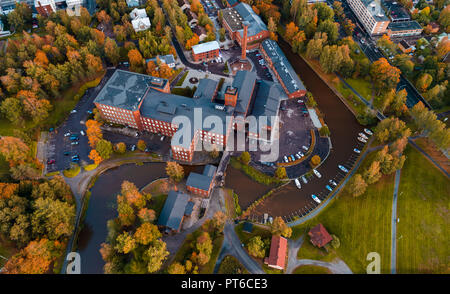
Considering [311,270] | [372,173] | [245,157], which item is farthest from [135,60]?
[311,270]

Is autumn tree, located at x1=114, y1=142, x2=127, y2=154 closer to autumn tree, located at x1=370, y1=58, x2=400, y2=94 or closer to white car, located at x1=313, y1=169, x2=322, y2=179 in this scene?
white car, located at x1=313, y1=169, x2=322, y2=179

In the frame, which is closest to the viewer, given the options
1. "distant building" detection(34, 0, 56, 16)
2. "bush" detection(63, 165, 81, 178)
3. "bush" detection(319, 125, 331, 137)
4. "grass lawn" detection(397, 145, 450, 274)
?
"grass lawn" detection(397, 145, 450, 274)

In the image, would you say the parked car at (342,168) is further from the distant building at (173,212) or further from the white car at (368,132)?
the distant building at (173,212)

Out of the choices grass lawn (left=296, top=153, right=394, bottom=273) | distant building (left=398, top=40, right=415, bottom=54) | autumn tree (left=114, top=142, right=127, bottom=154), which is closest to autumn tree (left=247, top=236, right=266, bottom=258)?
grass lawn (left=296, top=153, right=394, bottom=273)

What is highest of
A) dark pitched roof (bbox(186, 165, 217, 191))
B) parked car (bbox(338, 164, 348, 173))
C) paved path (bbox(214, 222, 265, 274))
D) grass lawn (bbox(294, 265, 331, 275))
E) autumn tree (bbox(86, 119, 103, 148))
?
autumn tree (bbox(86, 119, 103, 148))

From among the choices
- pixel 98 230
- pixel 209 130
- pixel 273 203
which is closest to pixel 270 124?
pixel 209 130

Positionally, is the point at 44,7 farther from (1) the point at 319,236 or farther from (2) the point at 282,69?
(1) the point at 319,236

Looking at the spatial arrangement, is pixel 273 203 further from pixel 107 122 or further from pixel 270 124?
pixel 107 122

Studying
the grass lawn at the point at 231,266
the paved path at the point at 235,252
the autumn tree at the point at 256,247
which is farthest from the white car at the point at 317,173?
the grass lawn at the point at 231,266
